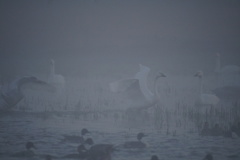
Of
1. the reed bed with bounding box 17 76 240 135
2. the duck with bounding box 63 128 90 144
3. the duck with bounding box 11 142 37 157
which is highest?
the reed bed with bounding box 17 76 240 135

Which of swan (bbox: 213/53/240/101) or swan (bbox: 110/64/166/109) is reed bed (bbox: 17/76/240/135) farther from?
swan (bbox: 213/53/240/101)

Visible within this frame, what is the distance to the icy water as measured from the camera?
597 cm

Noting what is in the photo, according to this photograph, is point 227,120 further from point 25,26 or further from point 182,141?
point 25,26

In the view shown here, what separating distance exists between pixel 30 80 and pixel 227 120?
15.4ft

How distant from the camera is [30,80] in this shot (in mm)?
8680

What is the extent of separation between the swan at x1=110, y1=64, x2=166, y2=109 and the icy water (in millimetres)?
986

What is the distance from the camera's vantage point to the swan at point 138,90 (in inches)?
343

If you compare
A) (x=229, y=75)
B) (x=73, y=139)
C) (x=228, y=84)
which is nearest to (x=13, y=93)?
(x=73, y=139)

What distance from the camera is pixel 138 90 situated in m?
9.12

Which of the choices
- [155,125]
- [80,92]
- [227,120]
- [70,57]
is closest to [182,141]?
[155,125]

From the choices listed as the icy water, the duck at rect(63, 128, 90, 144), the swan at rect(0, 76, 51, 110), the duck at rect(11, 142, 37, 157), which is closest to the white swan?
the icy water

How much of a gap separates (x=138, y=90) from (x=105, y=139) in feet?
8.56

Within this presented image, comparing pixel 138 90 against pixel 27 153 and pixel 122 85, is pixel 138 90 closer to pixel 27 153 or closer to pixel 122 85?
pixel 122 85

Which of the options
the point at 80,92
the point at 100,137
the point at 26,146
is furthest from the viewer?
the point at 80,92
